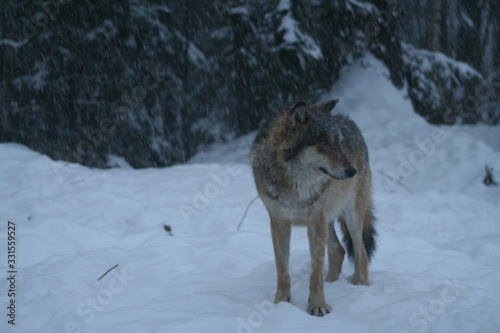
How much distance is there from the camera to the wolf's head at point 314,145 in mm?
2877

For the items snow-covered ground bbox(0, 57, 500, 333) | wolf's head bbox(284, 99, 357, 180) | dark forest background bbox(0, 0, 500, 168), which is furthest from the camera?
dark forest background bbox(0, 0, 500, 168)

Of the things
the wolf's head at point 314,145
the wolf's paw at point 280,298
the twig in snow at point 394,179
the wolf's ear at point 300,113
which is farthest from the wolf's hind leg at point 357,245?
the twig in snow at point 394,179

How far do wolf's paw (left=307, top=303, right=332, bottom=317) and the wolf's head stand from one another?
101 centimetres

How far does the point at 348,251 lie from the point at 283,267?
1117 mm

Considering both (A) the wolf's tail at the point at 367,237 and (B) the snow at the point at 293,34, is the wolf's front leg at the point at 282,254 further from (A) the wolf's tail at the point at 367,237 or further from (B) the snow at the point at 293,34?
(B) the snow at the point at 293,34

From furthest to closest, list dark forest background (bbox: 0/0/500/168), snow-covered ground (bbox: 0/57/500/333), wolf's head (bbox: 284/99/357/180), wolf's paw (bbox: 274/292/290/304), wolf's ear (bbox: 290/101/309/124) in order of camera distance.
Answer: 1. dark forest background (bbox: 0/0/500/168)
2. wolf's paw (bbox: 274/292/290/304)
3. wolf's ear (bbox: 290/101/309/124)
4. wolf's head (bbox: 284/99/357/180)
5. snow-covered ground (bbox: 0/57/500/333)

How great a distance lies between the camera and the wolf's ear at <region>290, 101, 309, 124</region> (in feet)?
9.78

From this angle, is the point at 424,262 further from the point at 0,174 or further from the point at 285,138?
the point at 0,174

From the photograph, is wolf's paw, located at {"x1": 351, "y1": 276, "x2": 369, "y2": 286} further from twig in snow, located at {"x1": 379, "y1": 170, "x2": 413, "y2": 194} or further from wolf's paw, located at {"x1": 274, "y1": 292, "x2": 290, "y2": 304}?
twig in snow, located at {"x1": 379, "y1": 170, "x2": 413, "y2": 194}

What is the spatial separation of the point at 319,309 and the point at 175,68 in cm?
730

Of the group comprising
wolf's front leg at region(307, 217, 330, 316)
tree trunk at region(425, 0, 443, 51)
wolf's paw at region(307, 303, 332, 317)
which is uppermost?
wolf's front leg at region(307, 217, 330, 316)

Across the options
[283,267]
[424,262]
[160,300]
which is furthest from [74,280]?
[424,262]

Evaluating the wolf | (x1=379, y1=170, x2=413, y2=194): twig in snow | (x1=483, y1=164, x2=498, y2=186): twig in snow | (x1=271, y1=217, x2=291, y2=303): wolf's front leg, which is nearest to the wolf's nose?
the wolf

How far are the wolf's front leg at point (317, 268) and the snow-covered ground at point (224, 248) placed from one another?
0.15 metres
